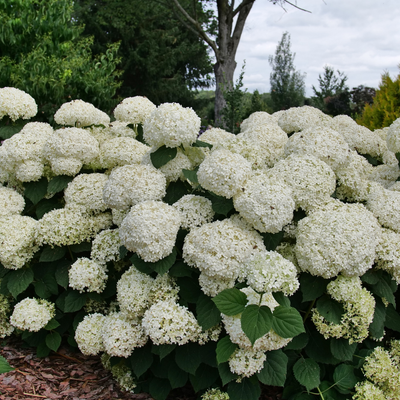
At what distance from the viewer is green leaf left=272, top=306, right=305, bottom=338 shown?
6.23 feet

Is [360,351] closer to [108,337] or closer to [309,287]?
[309,287]

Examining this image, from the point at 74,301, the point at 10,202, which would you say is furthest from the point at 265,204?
the point at 10,202

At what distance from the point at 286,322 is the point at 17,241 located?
2.09 meters

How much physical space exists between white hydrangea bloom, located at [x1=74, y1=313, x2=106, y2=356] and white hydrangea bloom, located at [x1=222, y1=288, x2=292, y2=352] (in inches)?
40.1

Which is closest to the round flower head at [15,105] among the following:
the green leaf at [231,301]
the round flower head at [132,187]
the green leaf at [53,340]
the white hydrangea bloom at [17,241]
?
the white hydrangea bloom at [17,241]

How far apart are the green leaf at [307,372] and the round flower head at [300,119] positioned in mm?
2003

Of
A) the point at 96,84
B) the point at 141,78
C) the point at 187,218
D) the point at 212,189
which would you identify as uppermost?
the point at 141,78

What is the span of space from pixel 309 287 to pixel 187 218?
86cm

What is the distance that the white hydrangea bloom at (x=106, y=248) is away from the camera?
274cm

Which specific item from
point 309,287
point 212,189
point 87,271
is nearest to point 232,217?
point 212,189

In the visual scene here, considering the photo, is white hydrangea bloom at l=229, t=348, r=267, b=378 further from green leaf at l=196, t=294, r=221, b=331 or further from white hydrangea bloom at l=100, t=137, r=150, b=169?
white hydrangea bloom at l=100, t=137, r=150, b=169

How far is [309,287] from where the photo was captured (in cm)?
231

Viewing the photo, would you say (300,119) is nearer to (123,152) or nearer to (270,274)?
(123,152)

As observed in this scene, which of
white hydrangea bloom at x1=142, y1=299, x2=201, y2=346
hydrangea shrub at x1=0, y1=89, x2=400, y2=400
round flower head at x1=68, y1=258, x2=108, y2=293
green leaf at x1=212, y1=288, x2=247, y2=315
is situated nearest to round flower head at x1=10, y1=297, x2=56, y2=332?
hydrangea shrub at x1=0, y1=89, x2=400, y2=400
